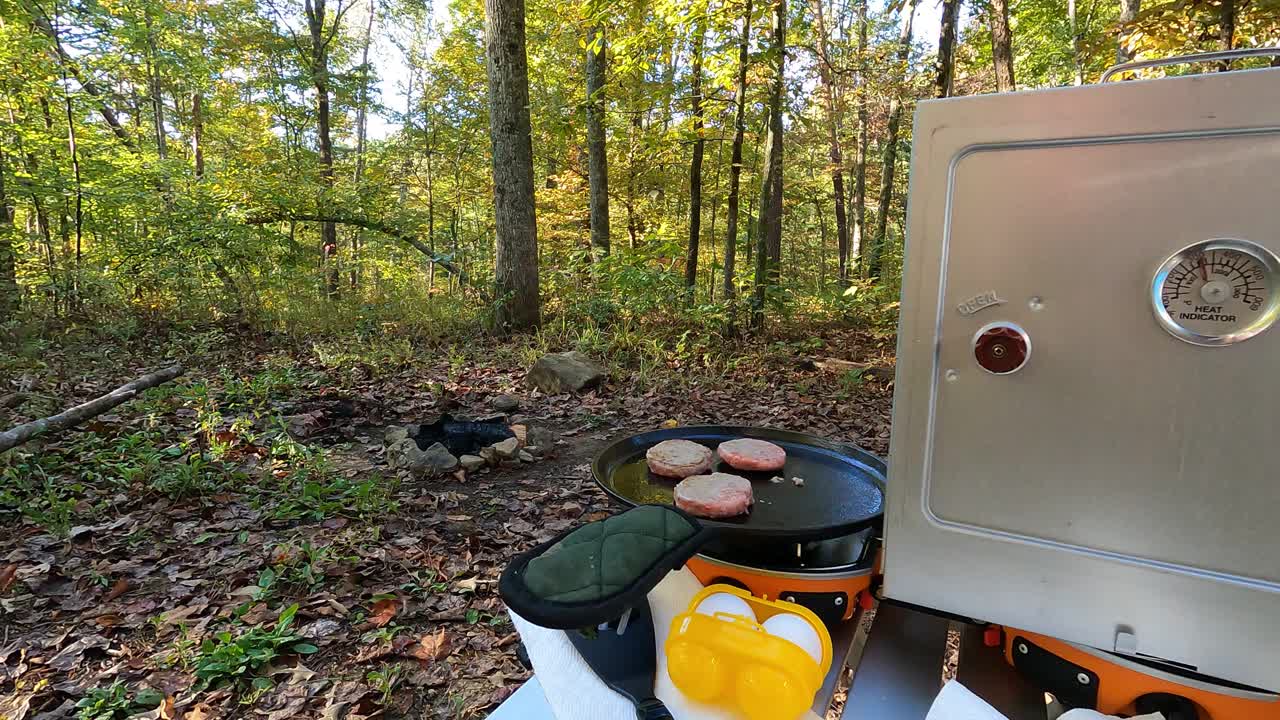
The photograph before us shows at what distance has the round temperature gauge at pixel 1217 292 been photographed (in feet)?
2.98

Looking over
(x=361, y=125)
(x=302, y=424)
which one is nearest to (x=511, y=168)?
(x=302, y=424)

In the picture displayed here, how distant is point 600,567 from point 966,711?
778mm

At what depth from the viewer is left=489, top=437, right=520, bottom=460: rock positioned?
3900 mm

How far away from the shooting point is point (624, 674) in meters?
1.20

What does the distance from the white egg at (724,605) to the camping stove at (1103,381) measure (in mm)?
364

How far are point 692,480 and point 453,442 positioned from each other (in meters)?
2.72

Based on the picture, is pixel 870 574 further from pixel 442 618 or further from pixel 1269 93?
pixel 442 618

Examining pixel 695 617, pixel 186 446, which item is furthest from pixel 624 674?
pixel 186 446

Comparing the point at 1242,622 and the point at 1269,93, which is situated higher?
the point at 1269,93

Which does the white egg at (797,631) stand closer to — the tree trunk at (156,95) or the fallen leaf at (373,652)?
the fallen leaf at (373,652)

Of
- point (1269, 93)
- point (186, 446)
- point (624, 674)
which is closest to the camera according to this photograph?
point (1269, 93)

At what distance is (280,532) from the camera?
2908 mm

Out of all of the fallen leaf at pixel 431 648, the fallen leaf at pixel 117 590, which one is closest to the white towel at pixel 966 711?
the fallen leaf at pixel 431 648

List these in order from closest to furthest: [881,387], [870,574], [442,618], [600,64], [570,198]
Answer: [870,574], [442,618], [881,387], [600,64], [570,198]
